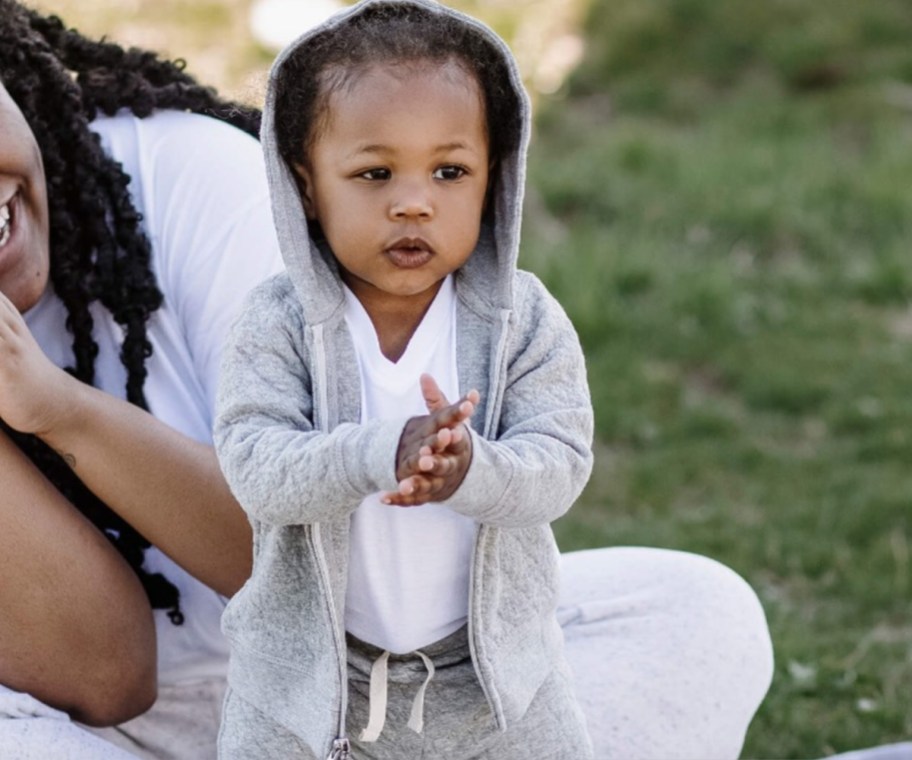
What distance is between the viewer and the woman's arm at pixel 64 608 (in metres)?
2.33

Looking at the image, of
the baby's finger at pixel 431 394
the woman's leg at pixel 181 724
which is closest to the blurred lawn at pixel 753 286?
the baby's finger at pixel 431 394

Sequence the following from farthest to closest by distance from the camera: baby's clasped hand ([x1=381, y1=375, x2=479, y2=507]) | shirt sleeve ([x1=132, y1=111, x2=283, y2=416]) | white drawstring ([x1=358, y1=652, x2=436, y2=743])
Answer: shirt sleeve ([x1=132, y1=111, x2=283, y2=416]) < white drawstring ([x1=358, y1=652, x2=436, y2=743]) < baby's clasped hand ([x1=381, y1=375, x2=479, y2=507])

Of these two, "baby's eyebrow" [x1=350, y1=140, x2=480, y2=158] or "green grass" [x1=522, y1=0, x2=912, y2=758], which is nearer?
"baby's eyebrow" [x1=350, y1=140, x2=480, y2=158]

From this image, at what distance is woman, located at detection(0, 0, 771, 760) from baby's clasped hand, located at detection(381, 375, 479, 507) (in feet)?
2.05

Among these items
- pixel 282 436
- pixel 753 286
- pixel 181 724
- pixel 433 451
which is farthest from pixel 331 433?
pixel 753 286

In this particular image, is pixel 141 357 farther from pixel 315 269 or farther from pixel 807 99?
pixel 807 99

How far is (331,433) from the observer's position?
1912mm

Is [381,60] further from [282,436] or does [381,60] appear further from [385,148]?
[282,436]

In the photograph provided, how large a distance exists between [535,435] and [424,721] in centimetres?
42

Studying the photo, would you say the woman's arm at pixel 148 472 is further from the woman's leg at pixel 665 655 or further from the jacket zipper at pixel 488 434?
the woman's leg at pixel 665 655

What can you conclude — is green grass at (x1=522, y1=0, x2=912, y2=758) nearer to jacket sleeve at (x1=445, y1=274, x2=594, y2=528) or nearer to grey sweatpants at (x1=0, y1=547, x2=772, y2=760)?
grey sweatpants at (x1=0, y1=547, x2=772, y2=760)

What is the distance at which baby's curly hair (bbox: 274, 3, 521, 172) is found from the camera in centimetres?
199

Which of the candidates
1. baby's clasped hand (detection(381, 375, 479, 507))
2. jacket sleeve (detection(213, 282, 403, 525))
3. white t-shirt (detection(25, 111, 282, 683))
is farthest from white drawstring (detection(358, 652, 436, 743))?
white t-shirt (detection(25, 111, 282, 683))

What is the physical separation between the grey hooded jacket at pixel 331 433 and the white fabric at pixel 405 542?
0.02 m
